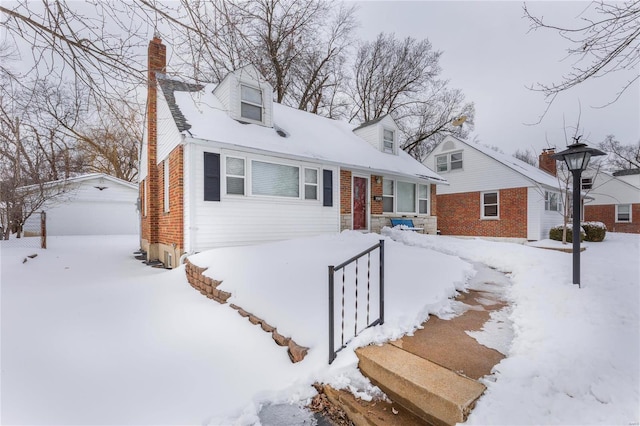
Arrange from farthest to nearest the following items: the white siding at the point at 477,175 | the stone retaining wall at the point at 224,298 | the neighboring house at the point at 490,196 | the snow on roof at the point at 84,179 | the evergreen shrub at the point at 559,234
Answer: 1. the white siding at the point at 477,175
2. the neighboring house at the point at 490,196
3. the snow on roof at the point at 84,179
4. the evergreen shrub at the point at 559,234
5. the stone retaining wall at the point at 224,298

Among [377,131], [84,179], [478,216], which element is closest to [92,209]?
[84,179]

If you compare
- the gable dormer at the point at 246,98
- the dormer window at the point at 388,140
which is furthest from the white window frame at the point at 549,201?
the gable dormer at the point at 246,98

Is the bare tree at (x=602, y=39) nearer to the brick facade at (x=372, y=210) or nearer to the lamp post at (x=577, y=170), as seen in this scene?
the lamp post at (x=577, y=170)

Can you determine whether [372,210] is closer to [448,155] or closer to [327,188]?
[327,188]

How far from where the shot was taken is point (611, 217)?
21.0 m

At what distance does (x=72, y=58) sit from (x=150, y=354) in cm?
346

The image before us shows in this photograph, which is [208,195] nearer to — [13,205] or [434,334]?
[434,334]

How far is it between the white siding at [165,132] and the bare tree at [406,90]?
14547 millimetres

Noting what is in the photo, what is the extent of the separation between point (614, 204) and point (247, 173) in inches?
1063

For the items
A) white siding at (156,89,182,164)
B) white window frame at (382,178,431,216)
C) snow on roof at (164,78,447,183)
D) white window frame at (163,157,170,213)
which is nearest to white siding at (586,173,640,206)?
white window frame at (382,178,431,216)

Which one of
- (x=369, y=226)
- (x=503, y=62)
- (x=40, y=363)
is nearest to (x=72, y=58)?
(x=40, y=363)

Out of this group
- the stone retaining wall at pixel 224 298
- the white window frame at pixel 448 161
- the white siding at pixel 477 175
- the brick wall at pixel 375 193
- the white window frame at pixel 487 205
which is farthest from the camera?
the white window frame at pixel 448 161

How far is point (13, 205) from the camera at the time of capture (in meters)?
10.5

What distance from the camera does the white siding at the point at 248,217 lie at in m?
6.98
